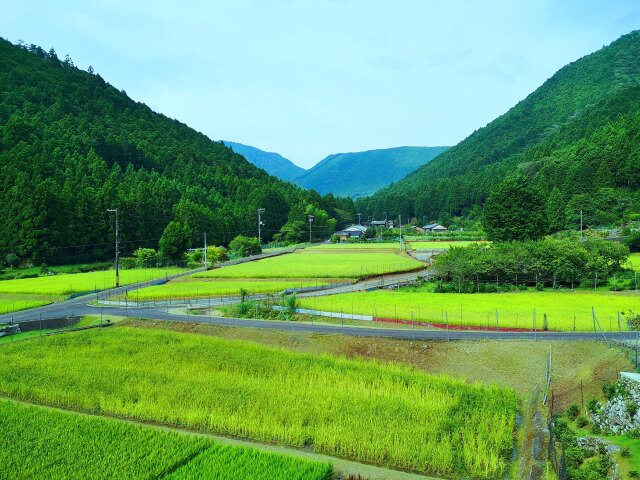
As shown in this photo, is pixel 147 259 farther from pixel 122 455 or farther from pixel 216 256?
pixel 122 455

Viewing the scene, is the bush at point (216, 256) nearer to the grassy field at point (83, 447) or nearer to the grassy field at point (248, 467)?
the grassy field at point (83, 447)

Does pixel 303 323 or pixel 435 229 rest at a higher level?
pixel 435 229

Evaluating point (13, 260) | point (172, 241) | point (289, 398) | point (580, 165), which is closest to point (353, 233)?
point (580, 165)

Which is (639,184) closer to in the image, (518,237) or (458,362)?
(518,237)

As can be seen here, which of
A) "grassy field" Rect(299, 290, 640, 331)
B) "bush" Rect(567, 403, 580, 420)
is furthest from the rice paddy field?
"grassy field" Rect(299, 290, 640, 331)

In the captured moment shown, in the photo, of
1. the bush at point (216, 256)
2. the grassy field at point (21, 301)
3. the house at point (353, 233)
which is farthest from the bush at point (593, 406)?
the house at point (353, 233)

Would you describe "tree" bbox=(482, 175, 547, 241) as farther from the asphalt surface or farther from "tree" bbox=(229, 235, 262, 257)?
"tree" bbox=(229, 235, 262, 257)

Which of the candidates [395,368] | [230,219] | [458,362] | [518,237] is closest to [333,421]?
[395,368]
